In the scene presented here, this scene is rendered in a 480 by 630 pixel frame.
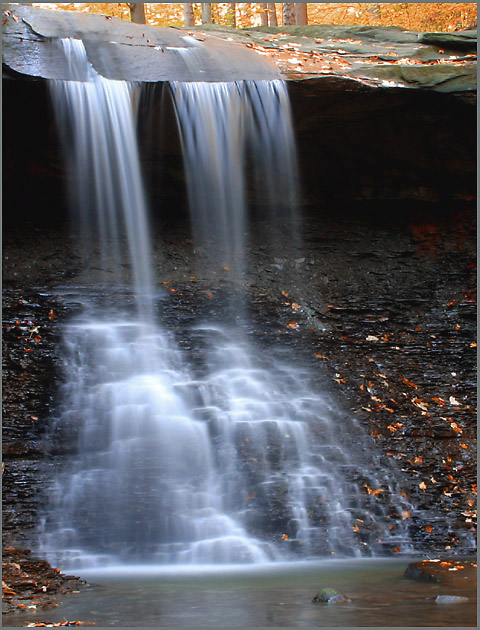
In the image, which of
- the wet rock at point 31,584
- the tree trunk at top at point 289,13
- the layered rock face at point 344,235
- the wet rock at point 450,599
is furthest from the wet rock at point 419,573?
the tree trunk at top at point 289,13

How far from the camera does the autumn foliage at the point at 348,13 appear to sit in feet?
56.7

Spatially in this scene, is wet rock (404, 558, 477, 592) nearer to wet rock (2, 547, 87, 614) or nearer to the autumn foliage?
wet rock (2, 547, 87, 614)

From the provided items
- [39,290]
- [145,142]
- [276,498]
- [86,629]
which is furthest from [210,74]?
[86,629]

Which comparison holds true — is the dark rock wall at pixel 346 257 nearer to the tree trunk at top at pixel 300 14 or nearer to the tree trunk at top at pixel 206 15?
the tree trunk at top at pixel 300 14

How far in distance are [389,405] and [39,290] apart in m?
4.85

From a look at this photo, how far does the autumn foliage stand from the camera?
17281 millimetres

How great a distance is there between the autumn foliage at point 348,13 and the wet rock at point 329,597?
15.2m

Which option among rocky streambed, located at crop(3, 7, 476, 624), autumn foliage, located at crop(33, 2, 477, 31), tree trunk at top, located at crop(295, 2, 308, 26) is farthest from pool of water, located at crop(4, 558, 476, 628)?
autumn foliage, located at crop(33, 2, 477, 31)

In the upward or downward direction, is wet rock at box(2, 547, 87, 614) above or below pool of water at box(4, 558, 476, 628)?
above

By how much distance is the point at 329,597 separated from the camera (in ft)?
13.2

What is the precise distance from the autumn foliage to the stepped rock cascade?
8856 millimetres

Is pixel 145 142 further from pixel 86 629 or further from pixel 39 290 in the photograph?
pixel 86 629

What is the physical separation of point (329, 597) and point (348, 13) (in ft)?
64.6

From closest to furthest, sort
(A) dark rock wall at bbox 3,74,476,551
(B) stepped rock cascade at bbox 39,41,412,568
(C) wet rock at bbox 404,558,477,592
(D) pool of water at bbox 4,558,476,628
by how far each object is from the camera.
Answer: (D) pool of water at bbox 4,558,476,628 → (C) wet rock at bbox 404,558,477,592 → (B) stepped rock cascade at bbox 39,41,412,568 → (A) dark rock wall at bbox 3,74,476,551
